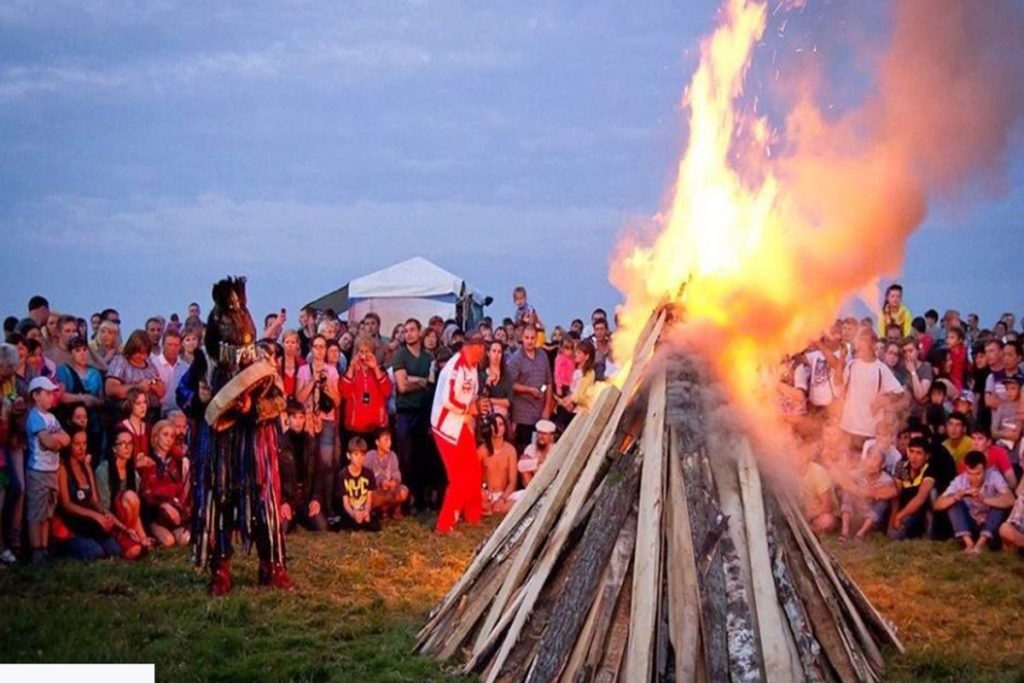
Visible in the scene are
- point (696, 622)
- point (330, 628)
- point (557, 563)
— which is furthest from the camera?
point (330, 628)

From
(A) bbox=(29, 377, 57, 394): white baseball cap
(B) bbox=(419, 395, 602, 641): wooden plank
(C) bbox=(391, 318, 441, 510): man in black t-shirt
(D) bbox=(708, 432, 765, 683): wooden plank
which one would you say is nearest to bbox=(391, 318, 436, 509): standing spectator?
(C) bbox=(391, 318, 441, 510): man in black t-shirt

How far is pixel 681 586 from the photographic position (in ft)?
20.9

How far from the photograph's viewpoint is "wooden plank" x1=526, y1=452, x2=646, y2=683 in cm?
626

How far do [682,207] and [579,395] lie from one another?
17.3 ft

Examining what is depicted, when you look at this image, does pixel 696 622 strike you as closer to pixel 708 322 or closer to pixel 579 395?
pixel 708 322

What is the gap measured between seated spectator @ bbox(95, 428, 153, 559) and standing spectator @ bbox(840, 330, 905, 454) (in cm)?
672

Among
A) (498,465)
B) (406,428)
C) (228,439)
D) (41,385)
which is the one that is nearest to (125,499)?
(41,385)

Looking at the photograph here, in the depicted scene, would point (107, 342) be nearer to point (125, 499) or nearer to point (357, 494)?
point (125, 499)

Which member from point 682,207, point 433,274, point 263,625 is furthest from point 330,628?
point 433,274

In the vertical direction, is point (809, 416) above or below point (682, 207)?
below

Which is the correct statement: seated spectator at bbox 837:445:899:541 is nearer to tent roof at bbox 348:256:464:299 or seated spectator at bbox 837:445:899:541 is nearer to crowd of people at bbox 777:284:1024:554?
crowd of people at bbox 777:284:1024:554

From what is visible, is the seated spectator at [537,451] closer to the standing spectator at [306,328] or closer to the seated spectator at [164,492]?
the standing spectator at [306,328]

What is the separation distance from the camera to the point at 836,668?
6590 mm

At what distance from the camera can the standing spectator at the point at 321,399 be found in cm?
1222
